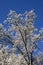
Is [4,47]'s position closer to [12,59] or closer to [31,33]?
[12,59]

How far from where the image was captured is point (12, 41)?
105 feet

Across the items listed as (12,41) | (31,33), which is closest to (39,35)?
(31,33)

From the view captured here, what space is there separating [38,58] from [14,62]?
2.72 meters

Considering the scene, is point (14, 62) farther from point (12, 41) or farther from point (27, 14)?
point (27, 14)

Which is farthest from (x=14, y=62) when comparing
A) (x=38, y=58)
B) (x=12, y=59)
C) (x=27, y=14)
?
(x=27, y=14)

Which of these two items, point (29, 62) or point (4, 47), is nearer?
point (29, 62)

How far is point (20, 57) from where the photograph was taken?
106ft

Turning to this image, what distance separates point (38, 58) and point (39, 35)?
97.7 inches

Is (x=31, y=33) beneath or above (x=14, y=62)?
above

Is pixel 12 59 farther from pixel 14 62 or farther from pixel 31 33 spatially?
pixel 31 33

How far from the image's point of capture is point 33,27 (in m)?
31.9

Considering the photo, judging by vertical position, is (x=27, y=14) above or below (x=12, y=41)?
above

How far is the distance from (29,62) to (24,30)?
133 inches

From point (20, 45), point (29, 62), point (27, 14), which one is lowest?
point (29, 62)
